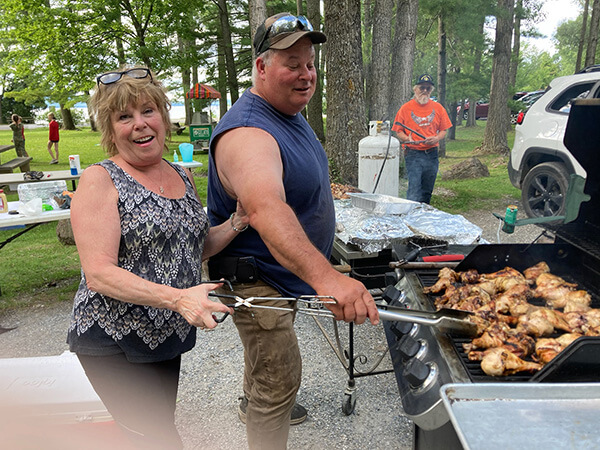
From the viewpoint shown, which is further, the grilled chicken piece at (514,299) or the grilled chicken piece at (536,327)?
the grilled chicken piece at (514,299)

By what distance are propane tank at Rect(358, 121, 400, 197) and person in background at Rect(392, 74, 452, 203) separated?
283 millimetres

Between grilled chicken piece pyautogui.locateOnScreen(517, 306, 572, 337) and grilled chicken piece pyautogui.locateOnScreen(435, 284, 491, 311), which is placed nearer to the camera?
grilled chicken piece pyautogui.locateOnScreen(517, 306, 572, 337)

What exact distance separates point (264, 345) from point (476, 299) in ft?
3.23

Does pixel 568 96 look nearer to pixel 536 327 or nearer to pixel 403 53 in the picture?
pixel 403 53

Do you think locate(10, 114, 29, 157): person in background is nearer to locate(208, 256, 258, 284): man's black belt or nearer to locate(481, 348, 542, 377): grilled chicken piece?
locate(208, 256, 258, 284): man's black belt

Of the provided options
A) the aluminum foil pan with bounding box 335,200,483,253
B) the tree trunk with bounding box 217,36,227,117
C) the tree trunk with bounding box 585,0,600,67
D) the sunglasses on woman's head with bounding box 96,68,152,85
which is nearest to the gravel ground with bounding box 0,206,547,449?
the aluminum foil pan with bounding box 335,200,483,253

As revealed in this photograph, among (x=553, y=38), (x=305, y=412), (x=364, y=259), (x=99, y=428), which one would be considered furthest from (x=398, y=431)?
(x=553, y=38)

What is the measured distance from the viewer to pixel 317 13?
1356cm

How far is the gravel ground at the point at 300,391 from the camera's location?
111 inches

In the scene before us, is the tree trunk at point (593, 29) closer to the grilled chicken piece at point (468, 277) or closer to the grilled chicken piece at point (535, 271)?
the grilled chicken piece at point (535, 271)

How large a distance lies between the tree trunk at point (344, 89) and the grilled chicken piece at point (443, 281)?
557cm

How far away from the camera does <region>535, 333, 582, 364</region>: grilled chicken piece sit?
157 centimetres

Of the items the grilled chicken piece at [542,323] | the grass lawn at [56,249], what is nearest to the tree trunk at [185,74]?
the grass lawn at [56,249]

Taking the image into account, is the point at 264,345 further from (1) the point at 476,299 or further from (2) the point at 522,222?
(2) the point at 522,222
